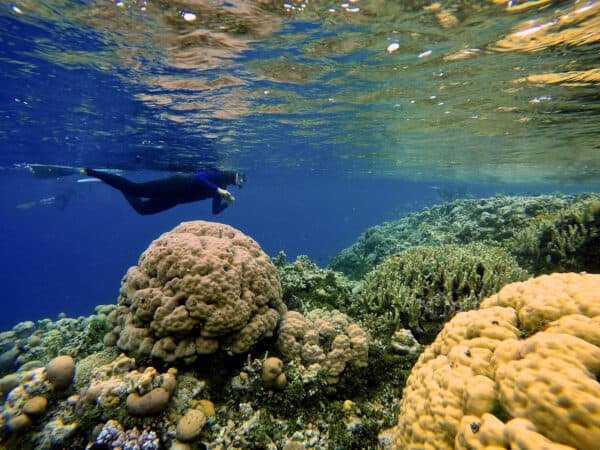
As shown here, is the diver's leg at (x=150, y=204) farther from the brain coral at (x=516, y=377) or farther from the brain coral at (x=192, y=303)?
the brain coral at (x=516, y=377)

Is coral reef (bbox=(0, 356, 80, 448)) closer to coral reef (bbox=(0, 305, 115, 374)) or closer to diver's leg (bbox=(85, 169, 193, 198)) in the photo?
coral reef (bbox=(0, 305, 115, 374))

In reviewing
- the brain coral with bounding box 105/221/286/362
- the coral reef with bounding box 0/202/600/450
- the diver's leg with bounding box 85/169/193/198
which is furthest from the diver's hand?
the brain coral with bounding box 105/221/286/362

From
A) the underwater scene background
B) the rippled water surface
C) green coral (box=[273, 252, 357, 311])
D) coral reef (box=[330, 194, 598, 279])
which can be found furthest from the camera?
coral reef (box=[330, 194, 598, 279])

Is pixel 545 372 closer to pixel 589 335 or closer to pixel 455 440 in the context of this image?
pixel 589 335

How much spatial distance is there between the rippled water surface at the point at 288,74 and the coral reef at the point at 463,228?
A: 17.1 feet

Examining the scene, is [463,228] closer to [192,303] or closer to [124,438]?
[192,303]

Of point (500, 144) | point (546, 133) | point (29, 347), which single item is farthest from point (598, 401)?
point (500, 144)

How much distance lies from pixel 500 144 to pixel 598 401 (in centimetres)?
2649

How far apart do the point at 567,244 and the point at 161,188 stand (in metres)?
12.4

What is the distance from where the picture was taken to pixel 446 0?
7344mm

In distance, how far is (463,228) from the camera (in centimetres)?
1088

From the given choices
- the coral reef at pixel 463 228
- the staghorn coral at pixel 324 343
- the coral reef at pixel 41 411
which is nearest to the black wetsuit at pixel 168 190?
the staghorn coral at pixel 324 343

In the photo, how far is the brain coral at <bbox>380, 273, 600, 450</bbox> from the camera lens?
188cm

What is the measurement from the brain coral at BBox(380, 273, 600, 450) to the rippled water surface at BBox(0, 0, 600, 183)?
8.31 metres
